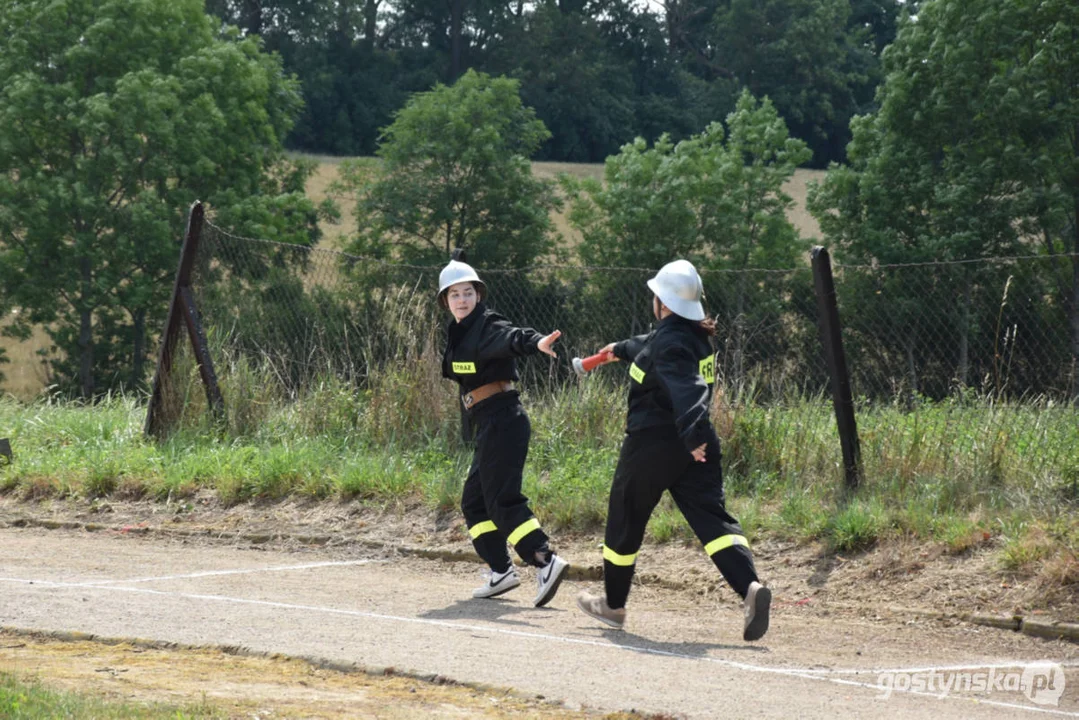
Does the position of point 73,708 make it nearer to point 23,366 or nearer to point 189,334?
point 189,334

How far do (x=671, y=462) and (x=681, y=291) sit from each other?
34.4 inches

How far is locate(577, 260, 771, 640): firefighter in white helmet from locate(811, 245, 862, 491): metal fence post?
2.17 m

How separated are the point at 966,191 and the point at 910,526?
3234cm

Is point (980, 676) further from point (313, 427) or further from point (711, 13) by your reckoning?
point (711, 13)

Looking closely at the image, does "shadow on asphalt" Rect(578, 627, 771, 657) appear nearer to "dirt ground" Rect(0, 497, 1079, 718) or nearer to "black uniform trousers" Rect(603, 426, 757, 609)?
"black uniform trousers" Rect(603, 426, 757, 609)

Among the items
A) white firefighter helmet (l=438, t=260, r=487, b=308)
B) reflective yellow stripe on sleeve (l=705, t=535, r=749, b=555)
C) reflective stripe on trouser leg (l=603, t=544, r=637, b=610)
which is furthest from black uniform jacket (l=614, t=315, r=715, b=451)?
white firefighter helmet (l=438, t=260, r=487, b=308)

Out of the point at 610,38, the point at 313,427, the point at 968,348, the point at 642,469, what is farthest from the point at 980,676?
the point at 610,38

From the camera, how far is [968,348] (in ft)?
34.4

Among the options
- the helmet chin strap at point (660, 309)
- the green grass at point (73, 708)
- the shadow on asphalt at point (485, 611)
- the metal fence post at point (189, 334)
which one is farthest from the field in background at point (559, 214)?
the green grass at point (73, 708)

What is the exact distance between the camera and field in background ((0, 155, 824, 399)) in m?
43.1

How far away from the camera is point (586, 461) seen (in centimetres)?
1057

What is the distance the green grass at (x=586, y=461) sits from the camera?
843cm

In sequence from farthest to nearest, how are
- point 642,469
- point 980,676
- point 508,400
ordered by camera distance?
point 508,400 → point 642,469 → point 980,676

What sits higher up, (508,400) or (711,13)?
(711,13)
